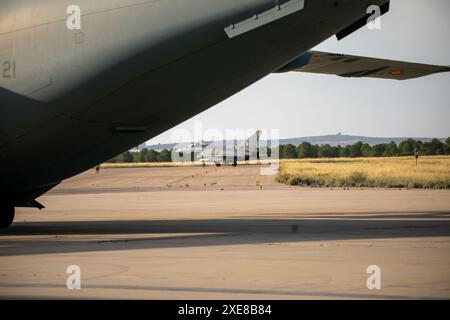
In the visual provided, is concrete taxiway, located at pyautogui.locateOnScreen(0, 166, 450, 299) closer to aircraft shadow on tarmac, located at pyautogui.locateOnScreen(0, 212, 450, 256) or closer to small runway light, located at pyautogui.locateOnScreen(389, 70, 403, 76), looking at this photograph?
aircraft shadow on tarmac, located at pyautogui.locateOnScreen(0, 212, 450, 256)

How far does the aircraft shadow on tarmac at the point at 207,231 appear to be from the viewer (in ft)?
45.4

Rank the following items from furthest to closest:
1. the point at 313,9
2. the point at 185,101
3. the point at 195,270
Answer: the point at 185,101 < the point at 313,9 < the point at 195,270

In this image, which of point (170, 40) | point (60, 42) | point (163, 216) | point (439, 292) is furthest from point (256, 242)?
point (163, 216)

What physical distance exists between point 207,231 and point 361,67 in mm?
6082

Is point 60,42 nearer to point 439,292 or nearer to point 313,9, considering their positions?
point 313,9

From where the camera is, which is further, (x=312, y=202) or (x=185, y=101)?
(x=312, y=202)

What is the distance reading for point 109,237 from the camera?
15648mm

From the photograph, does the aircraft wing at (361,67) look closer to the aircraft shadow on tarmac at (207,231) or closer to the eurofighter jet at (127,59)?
the aircraft shadow on tarmac at (207,231)

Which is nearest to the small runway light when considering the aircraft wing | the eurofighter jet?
the aircraft wing

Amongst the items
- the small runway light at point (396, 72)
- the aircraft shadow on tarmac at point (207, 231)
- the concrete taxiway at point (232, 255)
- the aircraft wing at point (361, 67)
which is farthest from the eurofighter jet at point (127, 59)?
the small runway light at point (396, 72)

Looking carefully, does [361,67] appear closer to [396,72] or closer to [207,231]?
[396,72]

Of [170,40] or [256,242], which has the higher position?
[170,40]
